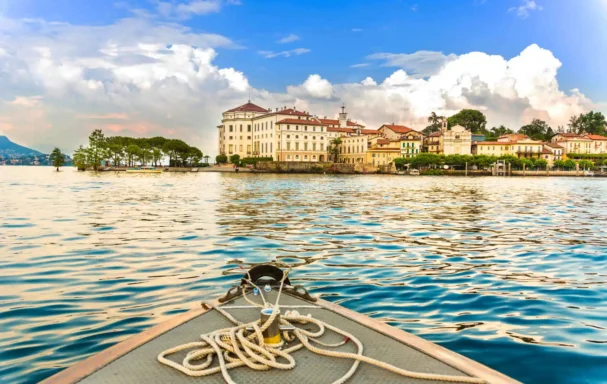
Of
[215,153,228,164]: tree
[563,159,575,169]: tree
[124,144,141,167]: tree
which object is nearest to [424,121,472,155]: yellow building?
[563,159,575,169]: tree

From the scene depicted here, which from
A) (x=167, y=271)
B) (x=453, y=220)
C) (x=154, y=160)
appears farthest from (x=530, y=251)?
(x=154, y=160)

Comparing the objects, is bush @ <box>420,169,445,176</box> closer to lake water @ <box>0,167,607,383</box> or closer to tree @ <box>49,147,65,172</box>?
tree @ <box>49,147,65,172</box>

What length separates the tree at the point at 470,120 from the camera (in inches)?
5492

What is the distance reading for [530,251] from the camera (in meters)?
10.5

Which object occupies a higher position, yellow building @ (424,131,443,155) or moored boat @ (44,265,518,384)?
yellow building @ (424,131,443,155)

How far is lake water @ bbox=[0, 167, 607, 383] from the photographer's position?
4.85m

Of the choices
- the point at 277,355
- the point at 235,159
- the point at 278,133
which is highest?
the point at 278,133

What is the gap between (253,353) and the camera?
9.96 feet

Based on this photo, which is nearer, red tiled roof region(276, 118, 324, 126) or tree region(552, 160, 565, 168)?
red tiled roof region(276, 118, 324, 126)

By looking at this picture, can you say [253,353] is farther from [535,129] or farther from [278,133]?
[535,129]

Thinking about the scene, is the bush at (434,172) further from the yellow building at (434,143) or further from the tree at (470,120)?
the tree at (470,120)

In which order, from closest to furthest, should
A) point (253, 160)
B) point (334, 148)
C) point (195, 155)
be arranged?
point (253, 160) < point (334, 148) < point (195, 155)

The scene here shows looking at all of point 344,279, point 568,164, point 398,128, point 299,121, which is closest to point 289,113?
point 299,121

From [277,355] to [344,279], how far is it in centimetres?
472
